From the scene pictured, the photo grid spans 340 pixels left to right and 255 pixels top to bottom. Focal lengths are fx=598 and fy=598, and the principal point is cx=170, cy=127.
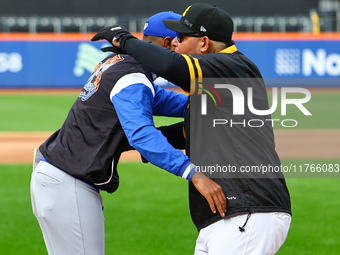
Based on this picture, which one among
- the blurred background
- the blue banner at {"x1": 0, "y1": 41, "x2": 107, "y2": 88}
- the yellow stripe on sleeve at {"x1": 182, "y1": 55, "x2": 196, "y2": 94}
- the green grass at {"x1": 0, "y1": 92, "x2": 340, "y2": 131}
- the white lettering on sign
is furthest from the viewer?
the blurred background

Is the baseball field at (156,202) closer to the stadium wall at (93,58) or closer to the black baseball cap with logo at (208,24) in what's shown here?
the black baseball cap with logo at (208,24)

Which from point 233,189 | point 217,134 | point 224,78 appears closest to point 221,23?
point 224,78

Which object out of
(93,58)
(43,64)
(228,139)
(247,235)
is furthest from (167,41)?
(93,58)

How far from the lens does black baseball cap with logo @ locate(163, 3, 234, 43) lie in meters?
3.20

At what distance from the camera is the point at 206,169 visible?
3.15 meters

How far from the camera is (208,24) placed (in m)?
3.20

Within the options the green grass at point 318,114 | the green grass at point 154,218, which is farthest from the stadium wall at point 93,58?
the green grass at point 154,218

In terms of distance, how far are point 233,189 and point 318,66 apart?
22497 mm

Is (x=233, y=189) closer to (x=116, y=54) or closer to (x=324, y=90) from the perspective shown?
(x=116, y=54)

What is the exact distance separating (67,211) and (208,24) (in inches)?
53.3

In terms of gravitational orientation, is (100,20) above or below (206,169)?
below

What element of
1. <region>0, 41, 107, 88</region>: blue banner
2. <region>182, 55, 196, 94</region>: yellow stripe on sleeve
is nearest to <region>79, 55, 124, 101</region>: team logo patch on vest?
<region>182, 55, 196, 94</region>: yellow stripe on sleeve

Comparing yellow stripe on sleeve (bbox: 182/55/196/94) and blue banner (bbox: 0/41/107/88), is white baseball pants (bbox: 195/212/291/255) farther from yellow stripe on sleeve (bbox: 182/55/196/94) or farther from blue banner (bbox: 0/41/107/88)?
blue banner (bbox: 0/41/107/88)

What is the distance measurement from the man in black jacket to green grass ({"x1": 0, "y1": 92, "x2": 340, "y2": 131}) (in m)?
Answer: 12.1
